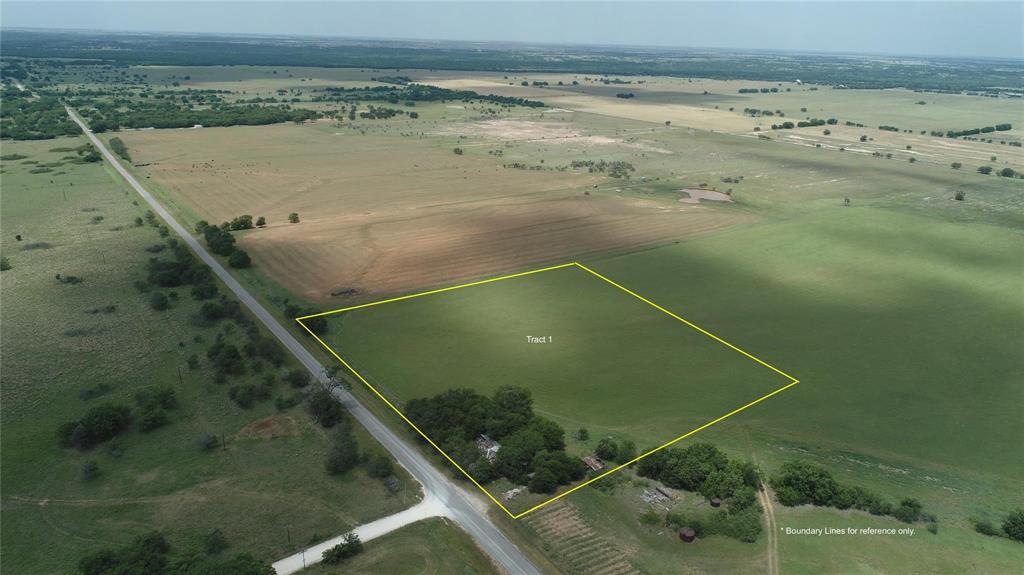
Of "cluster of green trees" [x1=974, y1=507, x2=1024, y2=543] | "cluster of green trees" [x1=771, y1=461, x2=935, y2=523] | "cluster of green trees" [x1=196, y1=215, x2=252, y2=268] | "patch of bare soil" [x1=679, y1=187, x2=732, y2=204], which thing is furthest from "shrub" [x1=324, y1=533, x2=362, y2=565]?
"patch of bare soil" [x1=679, y1=187, x2=732, y2=204]

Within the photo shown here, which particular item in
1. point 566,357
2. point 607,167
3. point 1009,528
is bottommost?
point 1009,528

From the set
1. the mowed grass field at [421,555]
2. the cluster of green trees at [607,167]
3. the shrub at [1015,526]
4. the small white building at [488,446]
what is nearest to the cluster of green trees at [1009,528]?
the shrub at [1015,526]

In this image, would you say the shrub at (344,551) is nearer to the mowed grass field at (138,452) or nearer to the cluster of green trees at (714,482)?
the mowed grass field at (138,452)

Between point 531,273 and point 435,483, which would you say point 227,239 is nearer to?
point 531,273

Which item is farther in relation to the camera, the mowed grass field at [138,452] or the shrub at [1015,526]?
the mowed grass field at [138,452]

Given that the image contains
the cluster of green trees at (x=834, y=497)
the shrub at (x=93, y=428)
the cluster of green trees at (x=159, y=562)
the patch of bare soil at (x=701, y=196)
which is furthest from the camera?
the patch of bare soil at (x=701, y=196)

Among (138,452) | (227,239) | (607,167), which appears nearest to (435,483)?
(138,452)
